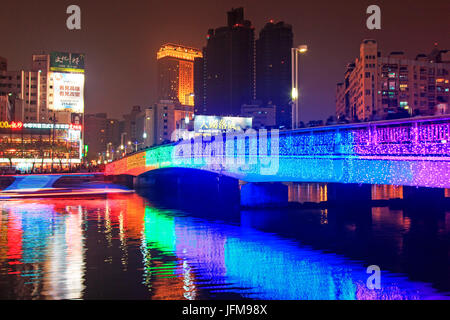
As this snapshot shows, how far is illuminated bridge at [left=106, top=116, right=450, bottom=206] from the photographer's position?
72.7 ft

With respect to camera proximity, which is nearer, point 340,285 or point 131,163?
point 340,285

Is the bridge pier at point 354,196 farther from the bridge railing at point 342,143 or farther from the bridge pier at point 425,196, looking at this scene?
the bridge railing at point 342,143

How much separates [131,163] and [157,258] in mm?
65566

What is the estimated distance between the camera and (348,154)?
27266 mm

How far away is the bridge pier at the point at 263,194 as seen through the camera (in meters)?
41.9

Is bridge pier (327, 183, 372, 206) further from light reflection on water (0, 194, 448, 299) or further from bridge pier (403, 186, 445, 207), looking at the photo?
light reflection on water (0, 194, 448, 299)

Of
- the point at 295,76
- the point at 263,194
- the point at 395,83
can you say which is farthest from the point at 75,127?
the point at 295,76

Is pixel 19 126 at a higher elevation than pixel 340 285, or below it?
higher

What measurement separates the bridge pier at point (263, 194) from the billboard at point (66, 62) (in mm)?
133447

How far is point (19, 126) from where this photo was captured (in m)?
136
